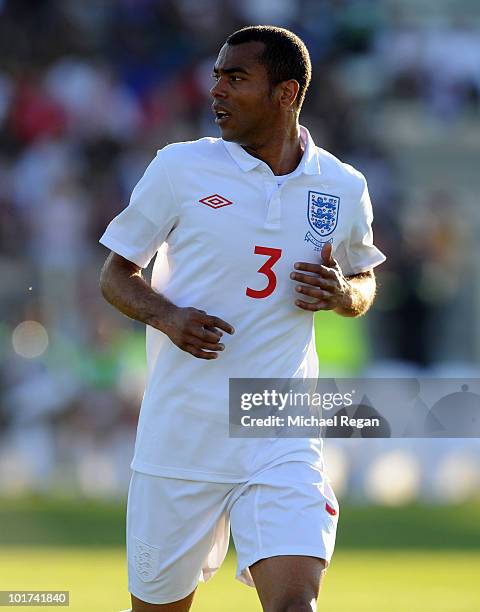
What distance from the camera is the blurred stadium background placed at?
10.8 metres

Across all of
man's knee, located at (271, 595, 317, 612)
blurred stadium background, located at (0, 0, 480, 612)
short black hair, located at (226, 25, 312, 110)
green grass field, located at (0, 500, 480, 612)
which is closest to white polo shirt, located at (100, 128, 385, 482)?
short black hair, located at (226, 25, 312, 110)

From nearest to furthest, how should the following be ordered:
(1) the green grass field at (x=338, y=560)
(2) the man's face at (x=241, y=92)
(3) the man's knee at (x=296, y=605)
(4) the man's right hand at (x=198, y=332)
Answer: (3) the man's knee at (x=296, y=605) < (4) the man's right hand at (x=198, y=332) < (2) the man's face at (x=241, y=92) < (1) the green grass field at (x=338, y=560)

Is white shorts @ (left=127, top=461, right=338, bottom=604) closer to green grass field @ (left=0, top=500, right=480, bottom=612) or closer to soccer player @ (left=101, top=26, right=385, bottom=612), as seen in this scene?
soccer player @ (left=101, top=26, right=385, bottom=612)

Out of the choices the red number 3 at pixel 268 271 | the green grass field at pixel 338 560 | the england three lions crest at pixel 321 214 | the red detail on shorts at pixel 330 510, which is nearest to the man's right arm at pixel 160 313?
the red number 3 at pixel 268 271

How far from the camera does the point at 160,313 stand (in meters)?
5.03

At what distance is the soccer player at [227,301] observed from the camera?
5.09 metres

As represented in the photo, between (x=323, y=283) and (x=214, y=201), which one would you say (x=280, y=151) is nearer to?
(x=214, y=201)

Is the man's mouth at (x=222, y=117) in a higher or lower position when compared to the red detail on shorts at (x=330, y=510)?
higher

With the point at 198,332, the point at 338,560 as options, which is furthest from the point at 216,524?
the point at 338,560

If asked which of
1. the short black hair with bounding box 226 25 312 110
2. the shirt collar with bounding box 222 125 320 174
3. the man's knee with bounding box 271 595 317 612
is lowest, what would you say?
the man's knee with bounding box 271 595 317 612

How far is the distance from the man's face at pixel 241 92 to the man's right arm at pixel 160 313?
0.62 m

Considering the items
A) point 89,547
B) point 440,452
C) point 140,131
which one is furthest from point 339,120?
point 89,547

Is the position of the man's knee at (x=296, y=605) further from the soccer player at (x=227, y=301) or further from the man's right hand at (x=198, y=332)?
the man's right hand at (x=198, y=332)

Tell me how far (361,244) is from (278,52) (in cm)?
81
